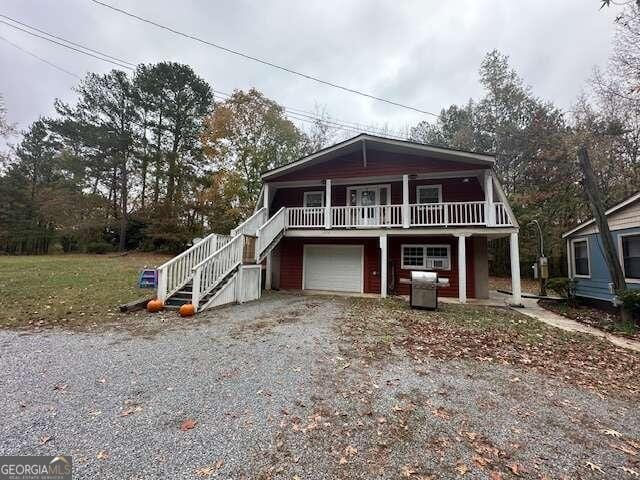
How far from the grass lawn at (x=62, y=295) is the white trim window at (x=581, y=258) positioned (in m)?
14.8

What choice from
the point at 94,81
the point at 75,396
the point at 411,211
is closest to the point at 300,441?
the point at 75,396

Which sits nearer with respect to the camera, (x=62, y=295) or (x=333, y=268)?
(x=62, y=295)

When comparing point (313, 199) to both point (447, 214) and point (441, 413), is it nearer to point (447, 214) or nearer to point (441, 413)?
point (447, 214)

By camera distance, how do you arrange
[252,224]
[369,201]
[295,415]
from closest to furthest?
[295,415]
[252,224]
[369,201]

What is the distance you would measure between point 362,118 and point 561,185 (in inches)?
550

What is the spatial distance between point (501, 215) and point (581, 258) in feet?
13.8

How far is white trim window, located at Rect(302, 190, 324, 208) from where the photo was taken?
12812mm

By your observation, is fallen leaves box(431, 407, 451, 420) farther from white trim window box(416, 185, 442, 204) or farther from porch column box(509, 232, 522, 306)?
white trim window box(416, 185, 442, 204)

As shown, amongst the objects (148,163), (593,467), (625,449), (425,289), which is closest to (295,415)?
(593,467)

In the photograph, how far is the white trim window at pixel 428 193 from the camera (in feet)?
37.4

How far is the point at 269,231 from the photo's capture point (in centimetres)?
1059

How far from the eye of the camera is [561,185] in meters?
17.7

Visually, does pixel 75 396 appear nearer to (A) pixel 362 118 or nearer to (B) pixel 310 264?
(B) pixel 310 264

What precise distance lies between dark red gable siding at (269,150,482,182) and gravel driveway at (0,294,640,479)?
7.88 meters
